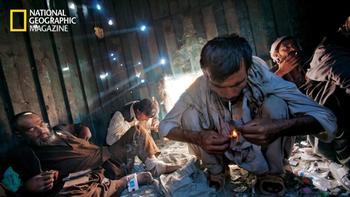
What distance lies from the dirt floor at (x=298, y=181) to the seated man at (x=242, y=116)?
0.21 meters

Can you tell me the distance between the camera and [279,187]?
2912 mm

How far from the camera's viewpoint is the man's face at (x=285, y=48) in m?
5.04

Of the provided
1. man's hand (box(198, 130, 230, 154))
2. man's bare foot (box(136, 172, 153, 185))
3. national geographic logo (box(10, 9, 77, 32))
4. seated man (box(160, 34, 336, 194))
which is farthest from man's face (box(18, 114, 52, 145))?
man's hand (box(198, 130, 230, 154))

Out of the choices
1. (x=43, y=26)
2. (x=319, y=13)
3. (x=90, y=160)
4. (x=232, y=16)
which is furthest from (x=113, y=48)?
(x=319, y=13)

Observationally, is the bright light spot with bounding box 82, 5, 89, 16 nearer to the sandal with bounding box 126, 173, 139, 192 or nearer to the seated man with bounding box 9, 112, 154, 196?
the seated man with bounding box 9, 112, 154, 196

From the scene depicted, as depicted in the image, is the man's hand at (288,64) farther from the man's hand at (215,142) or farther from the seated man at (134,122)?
the man's hand at (215,142)

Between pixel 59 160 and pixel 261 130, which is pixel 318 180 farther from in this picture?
pixel 59 160

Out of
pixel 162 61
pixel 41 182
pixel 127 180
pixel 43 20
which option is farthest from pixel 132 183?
pixel 162 61

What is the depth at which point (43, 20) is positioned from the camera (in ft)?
16.3

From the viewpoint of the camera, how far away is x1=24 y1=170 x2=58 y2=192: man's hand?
3238 millimetres

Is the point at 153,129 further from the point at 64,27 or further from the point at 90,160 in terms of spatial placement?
the point at 64,27

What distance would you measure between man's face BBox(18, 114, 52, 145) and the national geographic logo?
5.03 ft

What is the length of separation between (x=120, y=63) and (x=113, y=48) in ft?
1.33

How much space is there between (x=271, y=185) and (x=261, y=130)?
2.99 feet
